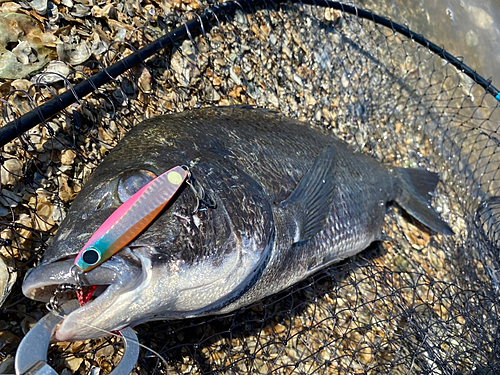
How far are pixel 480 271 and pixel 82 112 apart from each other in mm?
3866

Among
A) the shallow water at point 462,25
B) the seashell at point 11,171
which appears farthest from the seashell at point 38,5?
the shallow water at point 462,25

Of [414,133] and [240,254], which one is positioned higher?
[414,133]

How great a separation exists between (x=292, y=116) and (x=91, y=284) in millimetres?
2498

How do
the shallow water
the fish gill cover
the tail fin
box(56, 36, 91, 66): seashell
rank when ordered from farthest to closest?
1. the shallow water
2. the tail fin
3. box(56, 36, 91, 66): seashell
4. the fish gill cover

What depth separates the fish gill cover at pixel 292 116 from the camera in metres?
2.31

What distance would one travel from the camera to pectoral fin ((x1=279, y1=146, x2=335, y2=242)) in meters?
2.22

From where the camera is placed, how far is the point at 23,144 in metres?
2.17

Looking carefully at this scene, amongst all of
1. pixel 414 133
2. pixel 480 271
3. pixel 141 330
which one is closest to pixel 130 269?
pixel 141 330

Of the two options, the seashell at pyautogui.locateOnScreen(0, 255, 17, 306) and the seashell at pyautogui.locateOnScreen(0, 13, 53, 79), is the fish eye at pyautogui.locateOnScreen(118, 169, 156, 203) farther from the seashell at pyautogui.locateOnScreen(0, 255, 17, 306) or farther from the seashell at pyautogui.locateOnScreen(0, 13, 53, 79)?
the seashell at pyautogui.locateOnScreen(0, 13, 53, 79)

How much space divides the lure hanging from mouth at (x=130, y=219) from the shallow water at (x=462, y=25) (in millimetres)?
4482

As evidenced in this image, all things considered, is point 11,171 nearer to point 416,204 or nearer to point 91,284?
point 91,284

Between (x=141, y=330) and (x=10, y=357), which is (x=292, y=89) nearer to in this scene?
(x=141, y=330)

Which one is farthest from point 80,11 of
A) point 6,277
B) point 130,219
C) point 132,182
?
point 130,219

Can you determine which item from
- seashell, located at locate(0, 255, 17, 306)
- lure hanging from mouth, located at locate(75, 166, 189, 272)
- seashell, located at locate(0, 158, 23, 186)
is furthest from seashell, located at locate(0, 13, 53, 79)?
lure hanging from mouth, located at locate(75, 166, 189, 272)
